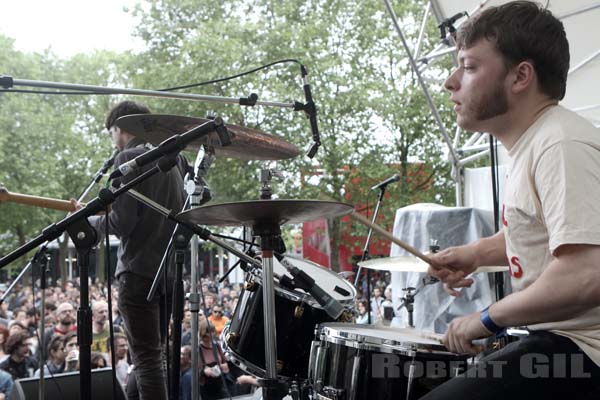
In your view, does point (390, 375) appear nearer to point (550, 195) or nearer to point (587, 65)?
point (550, 195)

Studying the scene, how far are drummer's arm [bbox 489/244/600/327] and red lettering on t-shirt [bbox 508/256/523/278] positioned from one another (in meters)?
0.18

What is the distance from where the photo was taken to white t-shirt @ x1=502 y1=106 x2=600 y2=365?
159 centimetres

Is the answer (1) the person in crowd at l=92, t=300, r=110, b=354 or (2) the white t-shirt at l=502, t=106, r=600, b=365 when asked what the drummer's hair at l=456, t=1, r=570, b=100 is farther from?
(1) the person in crowd at l=92, t=300, r=110, b=354

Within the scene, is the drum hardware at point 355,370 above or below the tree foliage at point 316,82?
below

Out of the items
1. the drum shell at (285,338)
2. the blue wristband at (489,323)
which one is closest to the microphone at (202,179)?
the drum shell at (285,338)

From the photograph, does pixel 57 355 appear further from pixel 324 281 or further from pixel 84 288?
pixel 84 288

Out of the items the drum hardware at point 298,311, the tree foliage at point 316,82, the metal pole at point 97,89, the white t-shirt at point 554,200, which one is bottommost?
the drum hardware at point 298,311

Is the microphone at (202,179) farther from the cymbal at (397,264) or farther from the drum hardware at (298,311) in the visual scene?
the cymbal at (397,264)

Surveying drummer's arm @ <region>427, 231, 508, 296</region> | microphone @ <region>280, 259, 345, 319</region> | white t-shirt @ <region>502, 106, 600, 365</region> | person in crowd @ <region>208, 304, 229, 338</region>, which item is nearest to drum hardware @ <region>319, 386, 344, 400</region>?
microphone @ <region>280, 259, 345, 319</region>

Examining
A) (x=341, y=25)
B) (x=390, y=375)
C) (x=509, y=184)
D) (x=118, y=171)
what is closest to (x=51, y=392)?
(x=118, y=171)

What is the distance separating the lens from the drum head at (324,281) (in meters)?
3.28

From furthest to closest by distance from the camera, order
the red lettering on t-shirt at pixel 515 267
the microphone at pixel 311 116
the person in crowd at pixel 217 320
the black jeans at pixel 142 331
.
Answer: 1. the person in crowd at pixel 217 320
2. the black jeans at pixel 142 331
3. the microphone at pixel 311 116
4. the red lettering on t-shirt at pixel 515 267

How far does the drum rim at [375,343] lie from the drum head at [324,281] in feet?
1.91

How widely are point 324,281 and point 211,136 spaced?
118 centimetres
